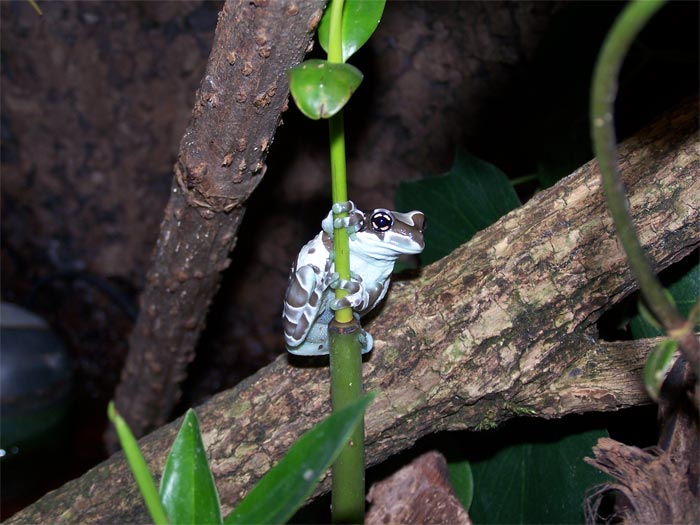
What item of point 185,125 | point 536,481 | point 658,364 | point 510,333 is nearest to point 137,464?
point 658,364

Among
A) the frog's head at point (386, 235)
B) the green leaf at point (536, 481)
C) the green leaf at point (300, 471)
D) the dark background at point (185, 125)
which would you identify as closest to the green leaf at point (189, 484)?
the green leaf at point (300, 471)

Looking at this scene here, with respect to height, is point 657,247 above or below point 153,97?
below

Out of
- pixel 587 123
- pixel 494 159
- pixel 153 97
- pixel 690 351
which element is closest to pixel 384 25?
pixel 494 159

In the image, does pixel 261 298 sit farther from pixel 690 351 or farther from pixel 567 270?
pixel 690 351

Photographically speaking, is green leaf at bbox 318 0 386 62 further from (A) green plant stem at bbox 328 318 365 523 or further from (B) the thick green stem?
(A) green plant stem at bbox 328 318 365 523

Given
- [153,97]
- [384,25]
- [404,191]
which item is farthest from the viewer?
[153,97]

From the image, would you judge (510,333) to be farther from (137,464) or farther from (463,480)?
(137,464)

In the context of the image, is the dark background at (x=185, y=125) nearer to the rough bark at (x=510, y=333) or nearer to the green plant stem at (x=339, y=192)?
the rough bark at (x=510, y=333)
